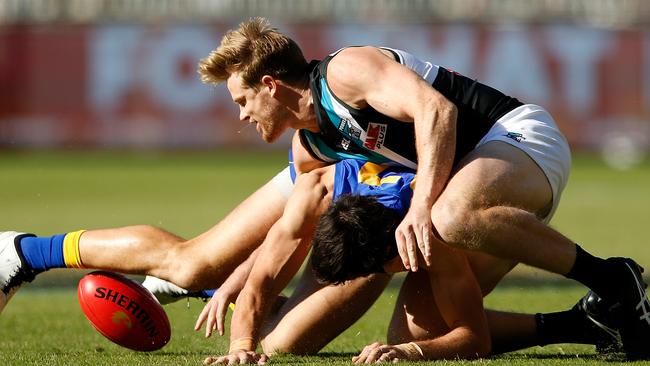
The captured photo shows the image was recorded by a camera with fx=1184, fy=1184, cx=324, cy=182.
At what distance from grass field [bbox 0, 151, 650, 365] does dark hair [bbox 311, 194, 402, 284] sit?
493mm

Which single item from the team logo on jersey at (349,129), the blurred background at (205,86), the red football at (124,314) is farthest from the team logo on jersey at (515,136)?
the blurred background at (205,86)

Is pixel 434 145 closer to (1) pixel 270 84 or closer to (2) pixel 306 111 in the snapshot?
(2) pixel 306 111

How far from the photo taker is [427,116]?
5.54m

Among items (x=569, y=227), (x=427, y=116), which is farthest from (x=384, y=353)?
(x=569, y=227)

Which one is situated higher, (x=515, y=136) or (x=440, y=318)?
(x=515, y=136)

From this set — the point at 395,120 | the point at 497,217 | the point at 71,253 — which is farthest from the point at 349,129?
the point at 71,253

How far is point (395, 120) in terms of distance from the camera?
236 inches

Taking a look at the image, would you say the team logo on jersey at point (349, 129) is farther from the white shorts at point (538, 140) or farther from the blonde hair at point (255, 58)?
the white shorts at point (538, 140)

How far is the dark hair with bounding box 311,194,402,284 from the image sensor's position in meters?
5.55

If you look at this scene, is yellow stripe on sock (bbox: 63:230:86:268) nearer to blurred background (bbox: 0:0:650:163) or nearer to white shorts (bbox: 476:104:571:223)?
white shorts (bbox: 476:104:571:223)

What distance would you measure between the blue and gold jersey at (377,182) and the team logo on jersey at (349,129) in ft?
0.79

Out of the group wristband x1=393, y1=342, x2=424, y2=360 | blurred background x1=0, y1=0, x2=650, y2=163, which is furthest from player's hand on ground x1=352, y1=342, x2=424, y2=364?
blurred background x1=0, y1=0, x2=650, y2=163

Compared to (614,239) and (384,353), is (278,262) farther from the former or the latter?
(614,239)

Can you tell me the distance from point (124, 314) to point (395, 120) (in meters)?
1.77
